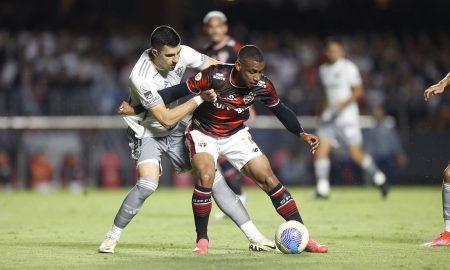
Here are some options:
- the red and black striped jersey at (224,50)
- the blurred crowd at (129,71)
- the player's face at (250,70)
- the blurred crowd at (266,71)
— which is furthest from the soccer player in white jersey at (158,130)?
the blurred crowd at (266,71)

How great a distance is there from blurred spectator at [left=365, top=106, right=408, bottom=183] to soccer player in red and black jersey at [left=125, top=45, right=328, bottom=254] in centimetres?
1176

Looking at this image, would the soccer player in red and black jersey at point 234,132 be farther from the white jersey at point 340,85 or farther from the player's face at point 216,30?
the white jersey at point 340,85

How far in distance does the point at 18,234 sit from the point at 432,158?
478 inches

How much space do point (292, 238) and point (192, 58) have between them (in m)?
2.27

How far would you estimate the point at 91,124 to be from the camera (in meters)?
20.3

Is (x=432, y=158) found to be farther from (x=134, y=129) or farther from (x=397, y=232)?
(x=134, y=129)

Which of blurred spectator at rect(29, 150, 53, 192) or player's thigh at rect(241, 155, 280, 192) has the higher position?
player's thigh at rect(241, 155, 280, 192)

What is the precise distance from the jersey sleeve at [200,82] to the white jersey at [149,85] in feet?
1.05

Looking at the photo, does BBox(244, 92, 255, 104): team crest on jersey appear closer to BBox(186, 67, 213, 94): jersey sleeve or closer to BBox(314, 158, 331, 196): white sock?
BBox(186, 67, 213, 94): jersey sleeve

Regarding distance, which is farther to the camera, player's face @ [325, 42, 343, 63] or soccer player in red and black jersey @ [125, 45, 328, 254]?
player's face @ [325, 42, 343, 63]

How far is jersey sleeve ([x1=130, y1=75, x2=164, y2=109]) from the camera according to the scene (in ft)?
27.8

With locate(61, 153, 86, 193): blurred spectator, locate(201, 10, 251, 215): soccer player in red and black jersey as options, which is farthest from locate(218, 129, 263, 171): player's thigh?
locate(61, 153, 86, 193): blurred spectator

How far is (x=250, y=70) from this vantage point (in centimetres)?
829

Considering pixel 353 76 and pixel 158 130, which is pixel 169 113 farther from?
pixel 353 76
